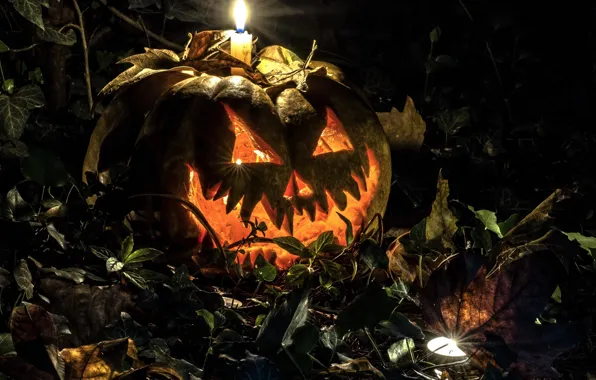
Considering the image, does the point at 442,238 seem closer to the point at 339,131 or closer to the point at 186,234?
the point at 339,131

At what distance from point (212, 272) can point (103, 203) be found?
0.29 metres

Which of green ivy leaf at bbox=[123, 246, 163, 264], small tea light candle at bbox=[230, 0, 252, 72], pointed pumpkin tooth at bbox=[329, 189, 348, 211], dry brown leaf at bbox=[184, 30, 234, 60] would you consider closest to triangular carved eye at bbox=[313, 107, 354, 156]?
pointed pumpkin tooth at bbox=[329, 189, 348, 211]

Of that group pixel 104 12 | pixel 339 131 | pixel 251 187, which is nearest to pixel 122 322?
pixel 251 187

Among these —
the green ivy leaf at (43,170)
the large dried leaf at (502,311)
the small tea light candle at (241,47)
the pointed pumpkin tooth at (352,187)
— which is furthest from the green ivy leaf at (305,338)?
the small tea light candle at (241,47)

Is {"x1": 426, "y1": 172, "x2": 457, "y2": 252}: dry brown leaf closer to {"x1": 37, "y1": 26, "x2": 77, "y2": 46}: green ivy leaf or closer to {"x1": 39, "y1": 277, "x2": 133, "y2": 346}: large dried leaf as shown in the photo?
{"x1": 39, "y1": 277, "x2": 133, "y2": 346}: large dried leaf

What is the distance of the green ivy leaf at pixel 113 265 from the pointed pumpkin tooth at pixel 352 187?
558 mm

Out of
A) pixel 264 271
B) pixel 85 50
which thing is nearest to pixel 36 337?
pixel 264 271

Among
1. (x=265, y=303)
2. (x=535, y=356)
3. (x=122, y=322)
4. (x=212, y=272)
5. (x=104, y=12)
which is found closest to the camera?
(x=535, y=356)

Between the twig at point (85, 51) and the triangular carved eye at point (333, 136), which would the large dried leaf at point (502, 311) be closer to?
the triangular carved eye at point (333, 136)

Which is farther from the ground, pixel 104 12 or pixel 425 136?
pixel 104 12

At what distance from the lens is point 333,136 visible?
6.36 feet

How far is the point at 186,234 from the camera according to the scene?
1854 millimetres

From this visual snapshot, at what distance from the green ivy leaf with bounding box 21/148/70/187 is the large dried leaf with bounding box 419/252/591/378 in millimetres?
909

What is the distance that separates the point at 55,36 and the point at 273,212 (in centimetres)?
82
